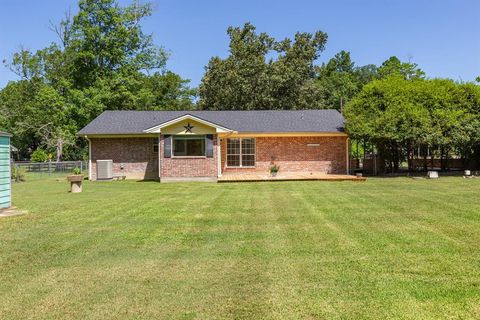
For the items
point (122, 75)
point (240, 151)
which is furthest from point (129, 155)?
point (122, 75)

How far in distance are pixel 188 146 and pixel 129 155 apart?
4.53m

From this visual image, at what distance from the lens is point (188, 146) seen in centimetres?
2053

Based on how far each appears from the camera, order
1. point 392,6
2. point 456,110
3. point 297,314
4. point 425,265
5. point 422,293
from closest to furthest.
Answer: point 297,314 < point 422,293 < point 425,265 < point 392,6 < point 456,110

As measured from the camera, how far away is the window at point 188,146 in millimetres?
20375

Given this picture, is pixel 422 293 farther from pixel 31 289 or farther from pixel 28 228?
pixel 28 228

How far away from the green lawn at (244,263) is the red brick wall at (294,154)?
12790mm

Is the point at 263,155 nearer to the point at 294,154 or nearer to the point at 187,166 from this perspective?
the point at 294,154

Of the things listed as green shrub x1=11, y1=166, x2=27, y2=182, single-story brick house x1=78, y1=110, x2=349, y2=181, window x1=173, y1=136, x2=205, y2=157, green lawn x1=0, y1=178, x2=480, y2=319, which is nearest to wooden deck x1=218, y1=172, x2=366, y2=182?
single-story brick house x1=78, y1=110, x2=349, y2=181

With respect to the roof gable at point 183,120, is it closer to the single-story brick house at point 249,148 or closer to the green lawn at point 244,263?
the single-story brick house at point 249,148

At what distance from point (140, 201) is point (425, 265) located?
8665 millimetres

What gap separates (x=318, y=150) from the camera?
2348 centimetres

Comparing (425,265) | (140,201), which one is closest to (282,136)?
(140,201)

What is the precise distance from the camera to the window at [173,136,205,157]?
66.8ft

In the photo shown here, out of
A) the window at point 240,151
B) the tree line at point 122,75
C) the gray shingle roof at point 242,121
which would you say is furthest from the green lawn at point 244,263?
the tree line at point 122,75
